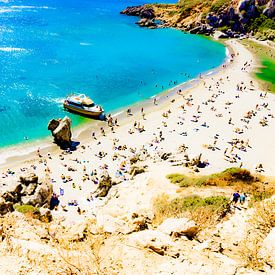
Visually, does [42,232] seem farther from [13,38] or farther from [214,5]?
[214,5]

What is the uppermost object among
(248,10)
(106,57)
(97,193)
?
(248,10)

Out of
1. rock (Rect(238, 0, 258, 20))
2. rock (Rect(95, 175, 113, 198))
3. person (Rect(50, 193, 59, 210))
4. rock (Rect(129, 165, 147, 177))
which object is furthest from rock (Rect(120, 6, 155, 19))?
person (Rect(50, 193, 59, 210))

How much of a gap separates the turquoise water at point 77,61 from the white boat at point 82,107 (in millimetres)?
1113

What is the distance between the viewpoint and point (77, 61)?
69.3 m

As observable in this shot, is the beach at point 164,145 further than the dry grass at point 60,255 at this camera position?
Yes

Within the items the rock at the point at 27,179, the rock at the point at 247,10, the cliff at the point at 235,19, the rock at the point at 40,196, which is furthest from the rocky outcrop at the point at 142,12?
the rock at the point at 40,196

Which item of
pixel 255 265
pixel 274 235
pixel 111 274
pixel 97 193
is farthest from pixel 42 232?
pixel 97 193

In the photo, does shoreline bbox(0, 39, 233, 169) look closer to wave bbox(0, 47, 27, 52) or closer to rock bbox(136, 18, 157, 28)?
wave bbox(0, 47, 27, 52)

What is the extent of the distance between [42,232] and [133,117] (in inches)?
1505

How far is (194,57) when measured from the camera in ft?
262

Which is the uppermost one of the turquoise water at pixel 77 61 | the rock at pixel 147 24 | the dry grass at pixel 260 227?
the rock at pixel 147 24

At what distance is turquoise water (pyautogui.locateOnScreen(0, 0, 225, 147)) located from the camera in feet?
156

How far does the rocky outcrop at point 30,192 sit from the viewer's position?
79.4ft

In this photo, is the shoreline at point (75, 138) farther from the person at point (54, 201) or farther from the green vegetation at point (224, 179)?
the green vegetation at point (224, 179)
